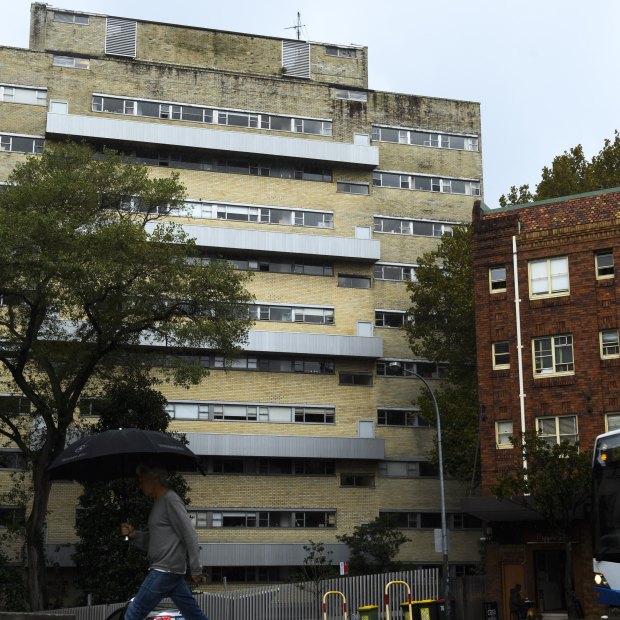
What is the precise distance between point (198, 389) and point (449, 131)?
22.4m

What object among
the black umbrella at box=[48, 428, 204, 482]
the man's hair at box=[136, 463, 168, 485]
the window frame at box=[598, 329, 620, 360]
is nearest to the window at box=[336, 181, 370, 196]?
the window frame at box=[598, 329, 620, 360]


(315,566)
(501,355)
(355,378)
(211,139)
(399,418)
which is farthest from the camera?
(399,418)

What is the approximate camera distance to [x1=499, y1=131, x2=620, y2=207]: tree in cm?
5191

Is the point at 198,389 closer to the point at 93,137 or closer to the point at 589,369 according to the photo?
the point at 93,137

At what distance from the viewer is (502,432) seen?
42.7m

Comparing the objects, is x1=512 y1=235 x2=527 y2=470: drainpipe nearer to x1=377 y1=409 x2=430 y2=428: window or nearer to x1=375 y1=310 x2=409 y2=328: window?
x1=377 y1=409 x2=430 y2=428: window

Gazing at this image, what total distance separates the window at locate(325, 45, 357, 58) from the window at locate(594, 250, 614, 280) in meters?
30.5

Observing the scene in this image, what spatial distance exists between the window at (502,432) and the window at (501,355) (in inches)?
82.7

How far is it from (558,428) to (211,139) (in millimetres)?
28017

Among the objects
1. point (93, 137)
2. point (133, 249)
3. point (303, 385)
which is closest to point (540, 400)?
point (133, 249)

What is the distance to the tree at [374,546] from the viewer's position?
53562mm

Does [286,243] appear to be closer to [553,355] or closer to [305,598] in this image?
[553,355]

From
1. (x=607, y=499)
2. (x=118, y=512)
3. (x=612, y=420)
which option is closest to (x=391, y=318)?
(x=612, y=420)

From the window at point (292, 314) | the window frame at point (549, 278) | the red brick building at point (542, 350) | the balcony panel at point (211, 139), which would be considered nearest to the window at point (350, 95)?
the balcony panel at point (211, 139)
